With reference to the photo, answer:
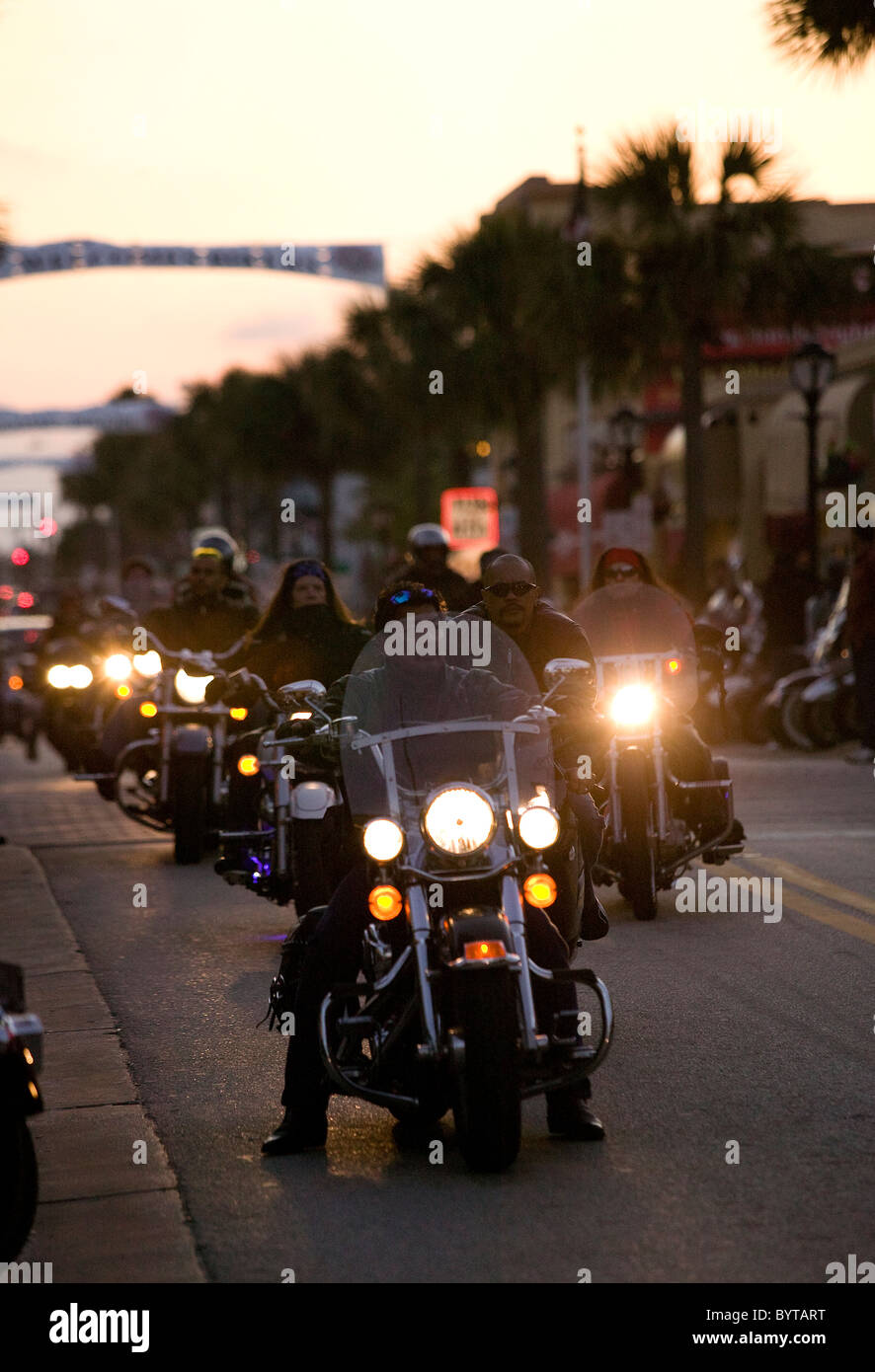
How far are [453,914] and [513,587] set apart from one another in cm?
197

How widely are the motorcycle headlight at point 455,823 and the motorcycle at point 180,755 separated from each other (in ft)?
21.7

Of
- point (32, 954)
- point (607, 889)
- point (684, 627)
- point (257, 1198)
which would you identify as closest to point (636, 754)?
point (684, 627)

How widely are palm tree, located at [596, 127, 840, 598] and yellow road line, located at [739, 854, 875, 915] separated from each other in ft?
58.6

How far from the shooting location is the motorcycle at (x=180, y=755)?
12.7m

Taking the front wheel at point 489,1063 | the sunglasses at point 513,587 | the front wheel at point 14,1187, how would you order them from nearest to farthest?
the front wheel at point 14,1187, the front wheel at point 489,1063, the sunglasses at point 513,587

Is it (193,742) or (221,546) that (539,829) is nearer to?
(193,742)

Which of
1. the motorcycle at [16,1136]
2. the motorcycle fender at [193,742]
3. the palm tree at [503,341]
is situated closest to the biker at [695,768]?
the motorcycle fender at [193,742]

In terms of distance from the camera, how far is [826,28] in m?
16.3

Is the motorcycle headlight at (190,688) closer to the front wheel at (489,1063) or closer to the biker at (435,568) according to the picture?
the biker at (435,568)

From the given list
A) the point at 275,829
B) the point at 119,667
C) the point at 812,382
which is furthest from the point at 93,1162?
the point at 812,382

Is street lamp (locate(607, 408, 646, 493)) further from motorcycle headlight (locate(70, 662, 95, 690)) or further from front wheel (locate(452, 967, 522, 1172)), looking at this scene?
front wheel (locate(452, 967, 522, 1172))

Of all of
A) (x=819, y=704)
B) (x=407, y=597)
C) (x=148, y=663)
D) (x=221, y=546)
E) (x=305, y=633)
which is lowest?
(x=819, y=704)

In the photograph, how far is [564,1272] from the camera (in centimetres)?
476
